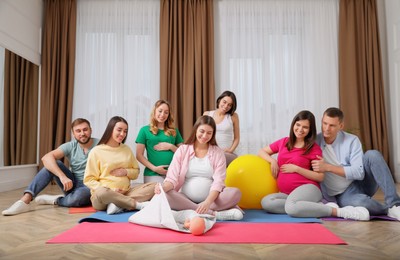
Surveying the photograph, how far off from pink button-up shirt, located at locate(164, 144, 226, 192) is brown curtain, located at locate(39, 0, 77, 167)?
10.3 ft

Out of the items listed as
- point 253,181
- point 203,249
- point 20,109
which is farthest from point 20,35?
point 203,249

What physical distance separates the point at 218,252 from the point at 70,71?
14.3ft

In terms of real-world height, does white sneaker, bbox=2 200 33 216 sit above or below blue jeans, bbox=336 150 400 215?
below

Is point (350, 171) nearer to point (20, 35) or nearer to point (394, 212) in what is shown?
point (394, 212)

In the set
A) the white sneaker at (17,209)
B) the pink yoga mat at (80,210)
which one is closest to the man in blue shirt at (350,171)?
the pink yoga mat at (80,210)

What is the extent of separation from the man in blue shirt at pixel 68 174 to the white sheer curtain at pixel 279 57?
2.75 meters

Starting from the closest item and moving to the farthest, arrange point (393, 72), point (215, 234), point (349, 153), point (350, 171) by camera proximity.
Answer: point (215, 234) → point (350, 171) → point (349, 153) → point (393, 72)

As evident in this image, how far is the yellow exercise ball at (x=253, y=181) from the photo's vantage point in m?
2.83

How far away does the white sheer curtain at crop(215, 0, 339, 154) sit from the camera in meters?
5.32

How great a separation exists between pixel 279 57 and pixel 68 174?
3.55 m

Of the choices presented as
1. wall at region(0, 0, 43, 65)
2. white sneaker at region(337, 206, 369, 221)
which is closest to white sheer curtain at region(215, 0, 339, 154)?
wall at region(0, 0, 43, 65)

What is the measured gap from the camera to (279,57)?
5.35 meters

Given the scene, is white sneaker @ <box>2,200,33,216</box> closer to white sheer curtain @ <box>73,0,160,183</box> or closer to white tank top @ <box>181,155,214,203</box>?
white tank top @ <box>181,155,214,203</box>

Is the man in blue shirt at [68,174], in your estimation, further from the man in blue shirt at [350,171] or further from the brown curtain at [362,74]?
the brown curtain at [362,74]
